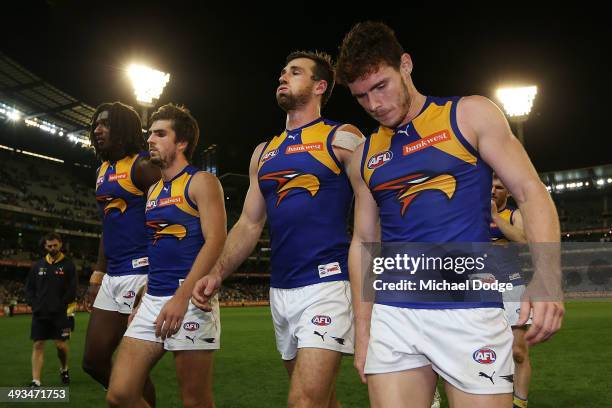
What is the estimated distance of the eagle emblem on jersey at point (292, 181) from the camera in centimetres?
A: 380

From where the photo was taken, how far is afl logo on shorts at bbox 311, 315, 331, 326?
137 inches

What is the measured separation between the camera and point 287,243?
12.6ft

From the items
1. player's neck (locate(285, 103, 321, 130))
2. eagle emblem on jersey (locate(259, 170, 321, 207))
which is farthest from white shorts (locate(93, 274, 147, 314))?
player's neck (locate(285, 103, 321, 130))

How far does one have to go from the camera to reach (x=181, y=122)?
500 cm

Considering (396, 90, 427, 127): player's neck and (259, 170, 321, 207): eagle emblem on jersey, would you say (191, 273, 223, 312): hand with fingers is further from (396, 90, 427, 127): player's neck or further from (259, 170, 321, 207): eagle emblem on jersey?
(396, 90, 427, 127): player's neck

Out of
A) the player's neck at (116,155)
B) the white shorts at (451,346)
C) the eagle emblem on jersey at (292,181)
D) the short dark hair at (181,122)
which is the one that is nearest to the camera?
the white shorts at (451,346)

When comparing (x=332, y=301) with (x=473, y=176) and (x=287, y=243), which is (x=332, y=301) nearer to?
(x=287, y=243)

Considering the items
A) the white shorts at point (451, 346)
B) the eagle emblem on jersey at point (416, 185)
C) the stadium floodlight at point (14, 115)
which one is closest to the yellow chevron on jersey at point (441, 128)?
the eagle emblem on jersey at point (416, 185)

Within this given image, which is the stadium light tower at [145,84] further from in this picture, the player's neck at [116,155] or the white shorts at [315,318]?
the white shorts at [315,318]

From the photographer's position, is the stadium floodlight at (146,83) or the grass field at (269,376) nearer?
the grass field at (269,376)

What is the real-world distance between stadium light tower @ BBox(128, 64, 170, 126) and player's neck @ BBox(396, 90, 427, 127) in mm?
6991

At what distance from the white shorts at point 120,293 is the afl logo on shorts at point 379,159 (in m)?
2.98

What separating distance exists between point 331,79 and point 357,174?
1.39 metres

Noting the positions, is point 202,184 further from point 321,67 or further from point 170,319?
point 321,67
